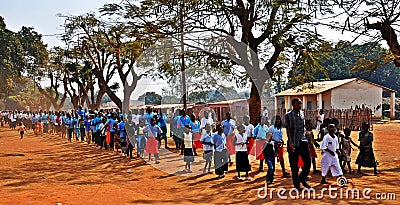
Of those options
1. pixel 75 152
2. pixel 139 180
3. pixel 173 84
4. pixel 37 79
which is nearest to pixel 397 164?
pixel 139 180

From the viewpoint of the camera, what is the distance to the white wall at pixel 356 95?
38281mm

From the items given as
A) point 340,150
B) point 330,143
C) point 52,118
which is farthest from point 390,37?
point 52,118

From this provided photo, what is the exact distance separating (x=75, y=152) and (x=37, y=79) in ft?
99.6

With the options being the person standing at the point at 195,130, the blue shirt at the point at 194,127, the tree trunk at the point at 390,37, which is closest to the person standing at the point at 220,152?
the person standing at the point at 195,130

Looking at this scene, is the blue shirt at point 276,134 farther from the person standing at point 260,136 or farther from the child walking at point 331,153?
the child walking at point 331,153

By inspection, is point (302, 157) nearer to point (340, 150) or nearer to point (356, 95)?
point (340, 150)

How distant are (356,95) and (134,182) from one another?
32768 millimetres

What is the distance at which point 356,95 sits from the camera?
39.6m

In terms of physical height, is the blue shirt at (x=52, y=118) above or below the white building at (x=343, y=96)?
below

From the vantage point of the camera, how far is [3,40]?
34.7 meters

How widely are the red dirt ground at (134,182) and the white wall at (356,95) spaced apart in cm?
2239

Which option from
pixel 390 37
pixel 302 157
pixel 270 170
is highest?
pixel 390 37

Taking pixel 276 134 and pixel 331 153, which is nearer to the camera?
pixel 331 153

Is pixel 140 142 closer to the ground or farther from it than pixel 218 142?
closer to the ground
